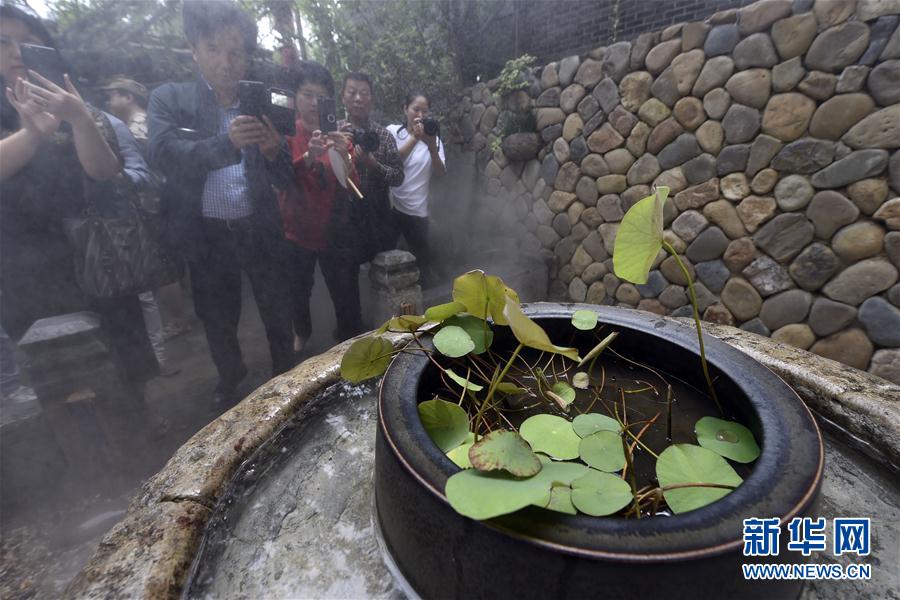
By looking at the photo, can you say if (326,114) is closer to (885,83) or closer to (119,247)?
(119,247)

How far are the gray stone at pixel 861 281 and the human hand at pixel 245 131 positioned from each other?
411 centimetres

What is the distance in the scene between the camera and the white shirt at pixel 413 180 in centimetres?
418

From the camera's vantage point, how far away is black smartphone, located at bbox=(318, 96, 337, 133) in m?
2.93

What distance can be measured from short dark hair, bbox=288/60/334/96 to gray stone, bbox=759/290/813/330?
12.8ft

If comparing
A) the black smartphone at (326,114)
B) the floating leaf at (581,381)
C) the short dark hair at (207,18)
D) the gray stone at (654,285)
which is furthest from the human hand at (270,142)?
the gray stone at (654,285)

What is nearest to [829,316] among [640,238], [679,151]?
[679,151]

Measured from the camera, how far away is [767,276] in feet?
10.9

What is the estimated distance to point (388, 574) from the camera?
99 centimetres

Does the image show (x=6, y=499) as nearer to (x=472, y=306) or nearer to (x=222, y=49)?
(x=222, y=49)

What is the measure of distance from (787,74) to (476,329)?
11.1 ft

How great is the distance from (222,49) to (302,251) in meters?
1.39

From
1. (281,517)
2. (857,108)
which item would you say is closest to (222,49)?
(281,517)

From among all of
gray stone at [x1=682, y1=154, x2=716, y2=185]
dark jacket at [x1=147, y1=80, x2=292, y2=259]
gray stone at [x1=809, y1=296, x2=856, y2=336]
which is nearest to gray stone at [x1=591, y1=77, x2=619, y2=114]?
gray stone at [x1=682, y1=154, x2=716, y2=185]

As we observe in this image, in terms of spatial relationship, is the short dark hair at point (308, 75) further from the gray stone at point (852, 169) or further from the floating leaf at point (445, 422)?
the gray stone at point (852, 169)
